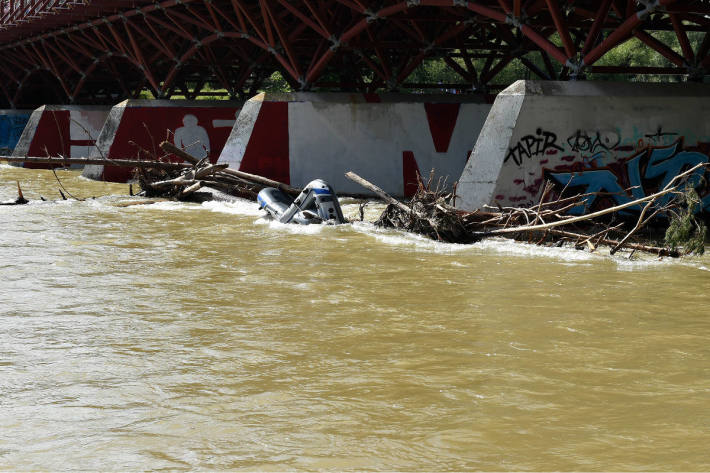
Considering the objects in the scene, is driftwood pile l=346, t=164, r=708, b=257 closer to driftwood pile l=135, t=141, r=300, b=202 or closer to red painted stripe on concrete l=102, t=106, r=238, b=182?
driftwood pile l=135, t=141, r=300, b=202

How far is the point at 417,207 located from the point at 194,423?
10333 millimetres

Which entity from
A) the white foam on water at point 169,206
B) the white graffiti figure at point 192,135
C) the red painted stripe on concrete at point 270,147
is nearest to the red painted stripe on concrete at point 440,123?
the red painted stripe on concrete at point 270,147

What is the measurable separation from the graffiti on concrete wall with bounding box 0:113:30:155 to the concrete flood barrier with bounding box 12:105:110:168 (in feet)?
36.7

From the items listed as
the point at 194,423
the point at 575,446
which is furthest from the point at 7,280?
the point at 575,446

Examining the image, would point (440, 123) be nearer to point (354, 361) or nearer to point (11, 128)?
point (354, 361)

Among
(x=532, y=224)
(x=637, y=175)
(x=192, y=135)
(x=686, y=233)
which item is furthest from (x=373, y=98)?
(x=686, y=233)

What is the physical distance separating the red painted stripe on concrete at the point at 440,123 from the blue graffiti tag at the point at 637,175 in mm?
8663

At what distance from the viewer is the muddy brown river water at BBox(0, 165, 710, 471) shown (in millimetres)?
6145

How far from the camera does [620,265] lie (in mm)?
13523

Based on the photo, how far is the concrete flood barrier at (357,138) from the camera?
25.6 meters

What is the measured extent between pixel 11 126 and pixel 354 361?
5166 cm

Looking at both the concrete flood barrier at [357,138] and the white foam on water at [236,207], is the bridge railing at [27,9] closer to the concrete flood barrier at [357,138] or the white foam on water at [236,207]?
the concrete flood barrier at [357,138]

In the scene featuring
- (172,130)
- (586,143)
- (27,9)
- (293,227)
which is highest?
(27,9)

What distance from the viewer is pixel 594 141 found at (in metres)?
17.4
